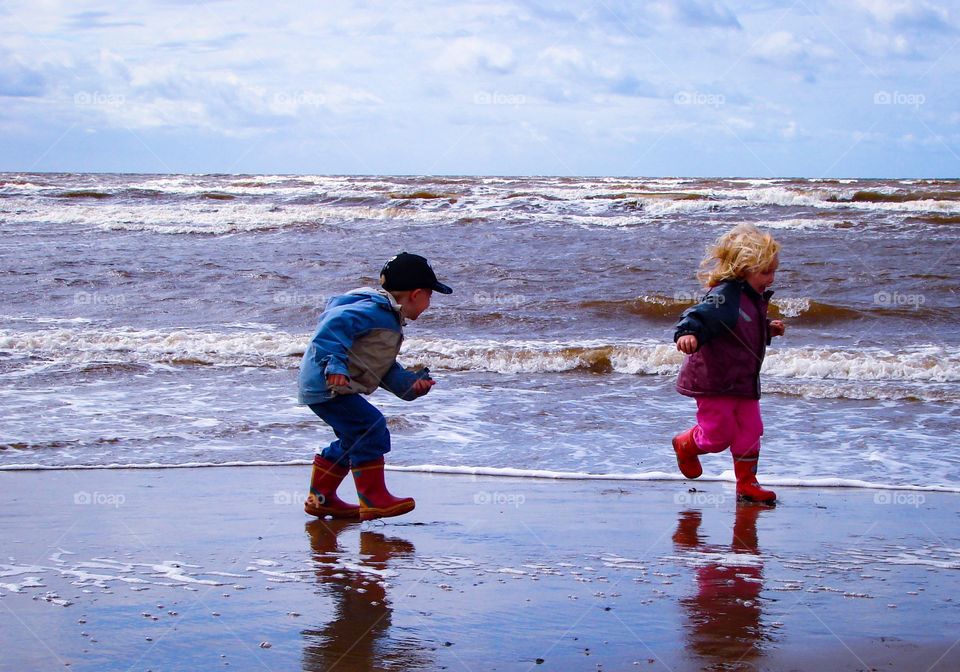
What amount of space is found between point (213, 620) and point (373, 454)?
4.80ft

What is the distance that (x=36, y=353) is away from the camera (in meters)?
9.91

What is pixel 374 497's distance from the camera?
4.34 metres

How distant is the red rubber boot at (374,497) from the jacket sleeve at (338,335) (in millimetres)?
441

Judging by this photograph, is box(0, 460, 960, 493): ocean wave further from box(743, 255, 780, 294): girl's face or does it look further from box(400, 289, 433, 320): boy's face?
box(400, 289, 433, 320): boy's face

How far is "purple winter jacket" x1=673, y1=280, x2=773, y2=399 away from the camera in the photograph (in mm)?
4707

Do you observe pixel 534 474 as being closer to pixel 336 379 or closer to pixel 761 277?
pixel 761 277

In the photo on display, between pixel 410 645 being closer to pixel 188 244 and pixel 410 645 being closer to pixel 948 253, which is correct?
pixel 948 253

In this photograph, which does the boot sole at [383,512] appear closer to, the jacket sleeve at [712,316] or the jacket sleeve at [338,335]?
the jacket sleeve at [338,335]

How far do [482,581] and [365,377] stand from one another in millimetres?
1225

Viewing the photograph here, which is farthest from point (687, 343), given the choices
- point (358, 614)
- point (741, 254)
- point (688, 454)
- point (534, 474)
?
point (358, 614)

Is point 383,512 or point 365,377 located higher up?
point 365,377

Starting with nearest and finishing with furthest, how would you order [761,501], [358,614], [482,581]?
[358,614], [482,581], [761,501]

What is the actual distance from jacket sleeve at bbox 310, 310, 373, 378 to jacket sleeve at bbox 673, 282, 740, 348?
4.74 feet

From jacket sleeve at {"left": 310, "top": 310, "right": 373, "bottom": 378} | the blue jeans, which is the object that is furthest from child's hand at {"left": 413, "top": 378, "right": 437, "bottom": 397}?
jacket sleeve at {"left": 310, "top": 310, "right": 373, "bottom": 378}
